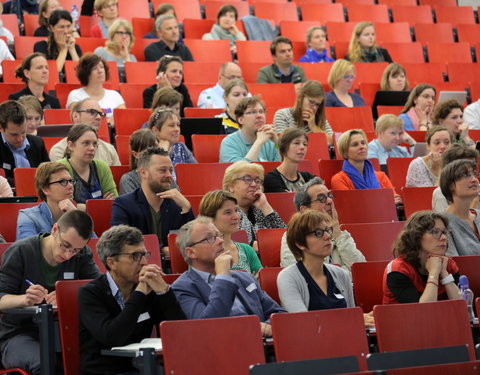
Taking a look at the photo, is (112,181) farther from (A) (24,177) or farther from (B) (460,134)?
(B) (460,134)

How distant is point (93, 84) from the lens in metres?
7.27

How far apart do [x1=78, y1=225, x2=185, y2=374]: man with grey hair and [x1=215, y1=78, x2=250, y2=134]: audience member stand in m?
3.05

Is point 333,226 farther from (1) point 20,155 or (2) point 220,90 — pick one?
(2) point 220,90

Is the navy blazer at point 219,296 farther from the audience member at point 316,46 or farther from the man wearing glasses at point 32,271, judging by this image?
the audience member at point 316,46

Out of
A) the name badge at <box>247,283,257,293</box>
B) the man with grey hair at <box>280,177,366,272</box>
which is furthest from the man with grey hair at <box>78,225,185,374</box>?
the man with grey hair at <box>280,177,366,272</box>

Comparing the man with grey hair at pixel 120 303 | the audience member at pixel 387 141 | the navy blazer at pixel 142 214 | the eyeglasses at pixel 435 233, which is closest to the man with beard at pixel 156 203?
the navy blazer at pixel 142 214

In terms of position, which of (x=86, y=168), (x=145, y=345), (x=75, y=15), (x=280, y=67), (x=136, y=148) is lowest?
(x=145, y=345)

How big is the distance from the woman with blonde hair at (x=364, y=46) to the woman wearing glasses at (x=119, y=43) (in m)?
2.18

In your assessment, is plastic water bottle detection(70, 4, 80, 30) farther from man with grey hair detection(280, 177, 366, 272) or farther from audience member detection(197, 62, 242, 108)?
man with grey hair detection(280, 177, 366, 272)

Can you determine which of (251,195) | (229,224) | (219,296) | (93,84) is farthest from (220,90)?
(219,296)

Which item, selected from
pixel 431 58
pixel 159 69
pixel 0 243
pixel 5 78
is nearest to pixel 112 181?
pixel 0 243

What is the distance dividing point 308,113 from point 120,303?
10.9 feet

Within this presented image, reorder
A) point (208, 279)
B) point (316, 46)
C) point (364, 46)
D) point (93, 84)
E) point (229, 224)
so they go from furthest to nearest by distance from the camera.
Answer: point (364, 46) < point (316, 46) < point (93, 84) < point (229, 224) < point (208, 279)

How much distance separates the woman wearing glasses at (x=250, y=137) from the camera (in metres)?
6.31
